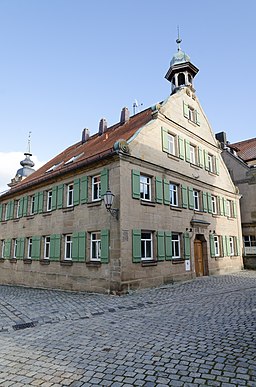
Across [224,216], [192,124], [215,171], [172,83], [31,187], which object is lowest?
[224,216]

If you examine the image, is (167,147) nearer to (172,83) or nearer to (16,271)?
(172,83)

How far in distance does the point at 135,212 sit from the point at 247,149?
764 inches

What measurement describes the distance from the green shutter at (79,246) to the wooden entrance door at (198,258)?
724 cm

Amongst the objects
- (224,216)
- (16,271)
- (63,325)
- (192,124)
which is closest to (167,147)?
(192,124)

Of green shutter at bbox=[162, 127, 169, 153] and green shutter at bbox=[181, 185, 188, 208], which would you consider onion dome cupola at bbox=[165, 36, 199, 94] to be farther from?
green shutter at bbox=[181, 185, 188, 208]

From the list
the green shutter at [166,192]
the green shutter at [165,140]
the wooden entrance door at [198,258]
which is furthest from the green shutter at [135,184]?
the wooden entrance door at [198,258]

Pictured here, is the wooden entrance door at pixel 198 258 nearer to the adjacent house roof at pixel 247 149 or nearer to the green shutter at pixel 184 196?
the green shutter at pixel 184 196

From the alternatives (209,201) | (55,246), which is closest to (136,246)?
(55,246)

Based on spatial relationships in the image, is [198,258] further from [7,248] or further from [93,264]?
[7,248]

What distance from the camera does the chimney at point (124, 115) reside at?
2005 cm

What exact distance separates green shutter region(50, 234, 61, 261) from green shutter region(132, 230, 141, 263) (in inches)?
188

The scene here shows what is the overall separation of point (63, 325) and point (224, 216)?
1611 cm

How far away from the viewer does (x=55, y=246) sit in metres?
15.1

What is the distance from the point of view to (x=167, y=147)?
51.3 feet
